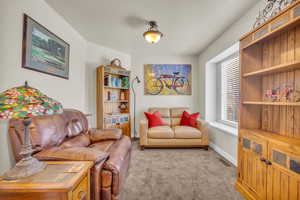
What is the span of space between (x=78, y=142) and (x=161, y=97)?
104 inches

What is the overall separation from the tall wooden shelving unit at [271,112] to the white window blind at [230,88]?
1148 millimetres

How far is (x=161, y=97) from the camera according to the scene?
3.97 m

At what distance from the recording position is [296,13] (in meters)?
1.05

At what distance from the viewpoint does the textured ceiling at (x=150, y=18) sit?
1811 millimetres

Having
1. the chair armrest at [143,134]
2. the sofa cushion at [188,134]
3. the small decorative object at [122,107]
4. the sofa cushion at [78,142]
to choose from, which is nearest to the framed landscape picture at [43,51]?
the sofa cushion at [78,142]

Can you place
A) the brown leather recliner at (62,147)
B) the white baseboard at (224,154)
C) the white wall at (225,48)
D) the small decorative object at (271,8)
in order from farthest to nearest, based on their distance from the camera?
the white baseboard at (224,154) → the white wall at (225,48) → the small decorative object at (271,8) → the brown leather recliner at (62,147)

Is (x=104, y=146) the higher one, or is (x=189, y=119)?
(x=189, y=119)

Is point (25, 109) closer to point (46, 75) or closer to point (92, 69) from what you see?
point (46, 75)

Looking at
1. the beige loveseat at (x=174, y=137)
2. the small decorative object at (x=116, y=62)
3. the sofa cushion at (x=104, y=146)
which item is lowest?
the beige loveseat at (x=174, y=137)

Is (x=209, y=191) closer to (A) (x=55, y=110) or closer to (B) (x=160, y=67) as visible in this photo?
(A) (x=55, y=110)

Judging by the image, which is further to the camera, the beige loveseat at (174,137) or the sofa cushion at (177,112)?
the sofa cushion at (177,112)

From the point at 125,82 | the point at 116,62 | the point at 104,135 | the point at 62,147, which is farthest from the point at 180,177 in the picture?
the point at 116,62

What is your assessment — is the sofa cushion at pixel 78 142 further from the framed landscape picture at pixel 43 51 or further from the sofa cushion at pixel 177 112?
the sofa cushion at pixel 177 112

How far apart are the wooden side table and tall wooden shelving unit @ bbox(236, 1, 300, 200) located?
1657 mm
